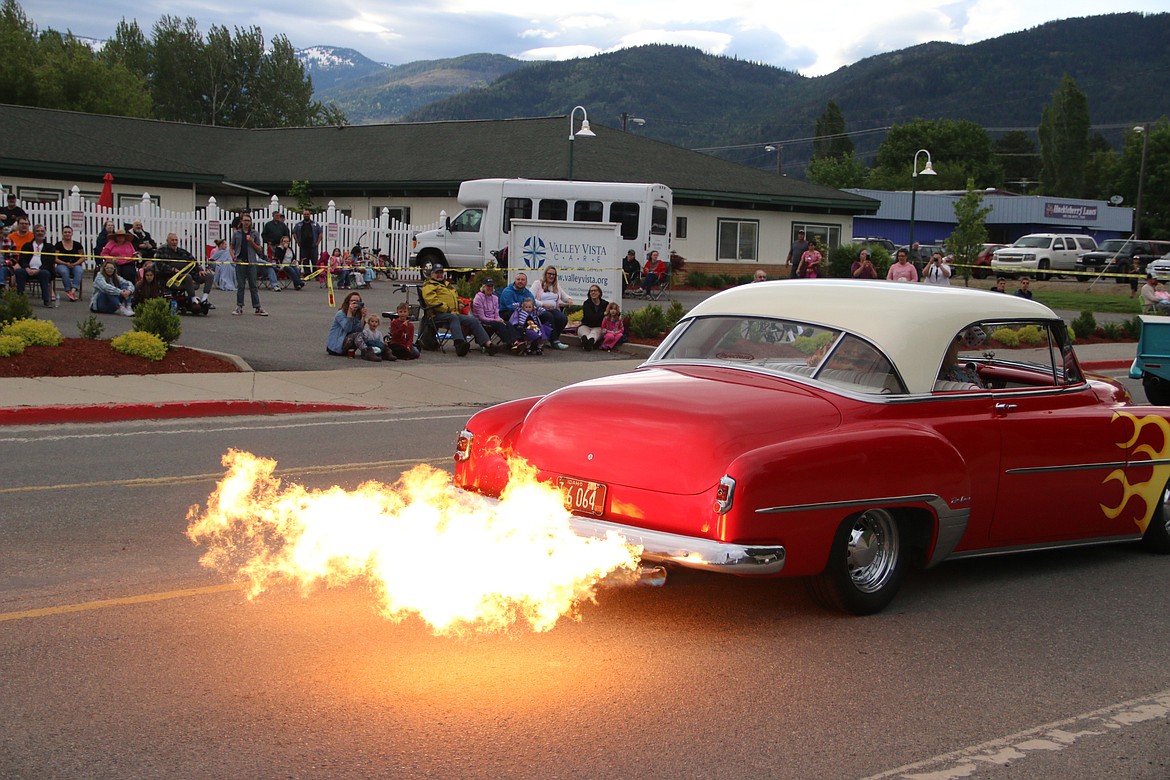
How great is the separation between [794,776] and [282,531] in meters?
4.07

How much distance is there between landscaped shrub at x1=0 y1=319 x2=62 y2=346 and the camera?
14.5m

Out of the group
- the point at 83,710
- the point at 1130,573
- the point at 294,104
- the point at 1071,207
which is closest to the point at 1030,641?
the point at 1130,573

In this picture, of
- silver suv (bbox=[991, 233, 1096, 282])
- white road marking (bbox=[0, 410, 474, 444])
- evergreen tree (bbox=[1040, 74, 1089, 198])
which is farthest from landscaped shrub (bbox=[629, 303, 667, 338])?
evergreen tree (bbox=[1040, 74, 1089, 198])

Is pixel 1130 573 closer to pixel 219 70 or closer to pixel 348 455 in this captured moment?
pixel 348 455

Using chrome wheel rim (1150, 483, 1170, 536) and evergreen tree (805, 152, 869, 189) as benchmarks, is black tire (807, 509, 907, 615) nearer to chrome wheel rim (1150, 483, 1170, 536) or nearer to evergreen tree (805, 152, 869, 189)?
chrome wheel rim (1150, 483, 1170, 536)

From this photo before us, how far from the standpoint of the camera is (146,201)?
3005cm

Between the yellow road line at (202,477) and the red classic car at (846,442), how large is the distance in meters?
3.28

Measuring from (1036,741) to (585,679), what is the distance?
1.77 metres

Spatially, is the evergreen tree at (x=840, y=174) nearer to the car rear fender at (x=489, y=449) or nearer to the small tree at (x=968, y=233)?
the small tree at (x=968, y=233)

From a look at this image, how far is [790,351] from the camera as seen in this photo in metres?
6.52

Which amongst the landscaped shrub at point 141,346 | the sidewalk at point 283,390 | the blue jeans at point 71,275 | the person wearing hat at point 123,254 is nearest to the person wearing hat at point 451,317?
the sidewalk at point 283,390

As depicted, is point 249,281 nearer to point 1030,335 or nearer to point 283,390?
point 283,390

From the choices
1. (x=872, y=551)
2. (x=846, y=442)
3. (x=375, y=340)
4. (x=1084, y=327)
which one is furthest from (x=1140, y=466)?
(x=1084, y=327)

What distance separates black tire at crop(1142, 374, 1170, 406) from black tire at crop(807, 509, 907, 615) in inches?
463
